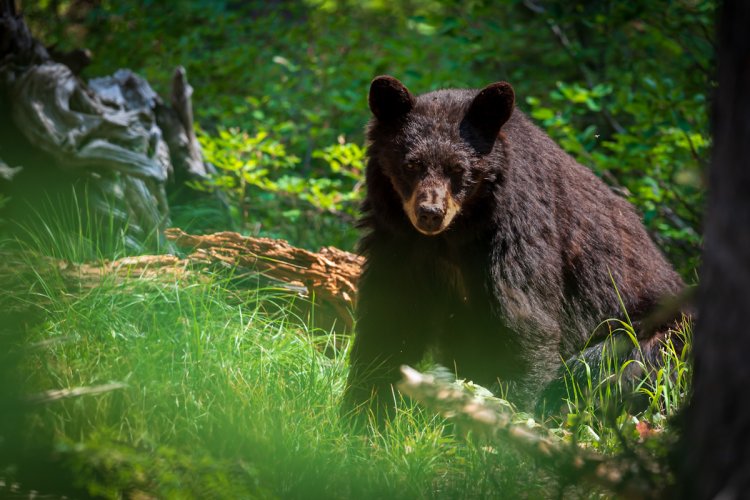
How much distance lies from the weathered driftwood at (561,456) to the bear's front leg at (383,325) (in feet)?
5.81

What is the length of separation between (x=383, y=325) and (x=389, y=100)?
1205 millimetres

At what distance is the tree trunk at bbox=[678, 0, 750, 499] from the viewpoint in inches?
61.4

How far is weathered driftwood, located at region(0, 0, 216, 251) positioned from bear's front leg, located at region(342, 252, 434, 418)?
228 cm

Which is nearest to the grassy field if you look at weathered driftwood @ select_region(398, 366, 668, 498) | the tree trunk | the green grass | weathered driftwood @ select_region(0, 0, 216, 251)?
the green grass

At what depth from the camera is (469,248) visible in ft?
13.4

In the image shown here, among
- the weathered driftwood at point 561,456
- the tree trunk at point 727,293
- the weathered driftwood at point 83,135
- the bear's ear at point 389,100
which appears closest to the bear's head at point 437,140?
the bear's ear at point 389,100

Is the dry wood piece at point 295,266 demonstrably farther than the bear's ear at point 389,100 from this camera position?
Yes

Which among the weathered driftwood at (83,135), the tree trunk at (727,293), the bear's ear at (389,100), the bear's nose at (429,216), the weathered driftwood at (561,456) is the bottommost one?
the weathered driftwood at (83,135)

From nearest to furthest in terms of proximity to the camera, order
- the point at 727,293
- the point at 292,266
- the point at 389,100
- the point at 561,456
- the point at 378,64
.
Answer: the point at 727,293 < the point at 561,456 < the point at 389,100 < the point at 292,266 < the point at 378,64

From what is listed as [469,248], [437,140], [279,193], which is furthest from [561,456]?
[279,193]

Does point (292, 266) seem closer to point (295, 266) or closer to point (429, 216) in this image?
point (295, 266)

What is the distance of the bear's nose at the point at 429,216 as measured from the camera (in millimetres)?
3773

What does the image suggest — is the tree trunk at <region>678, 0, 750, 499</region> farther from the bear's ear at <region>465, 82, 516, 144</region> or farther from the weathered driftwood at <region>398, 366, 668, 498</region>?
the bear's ear at <region>465, 82, 516, 144</region>

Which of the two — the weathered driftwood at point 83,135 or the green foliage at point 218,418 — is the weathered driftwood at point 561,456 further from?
the weathered driftwood at point 83,135
